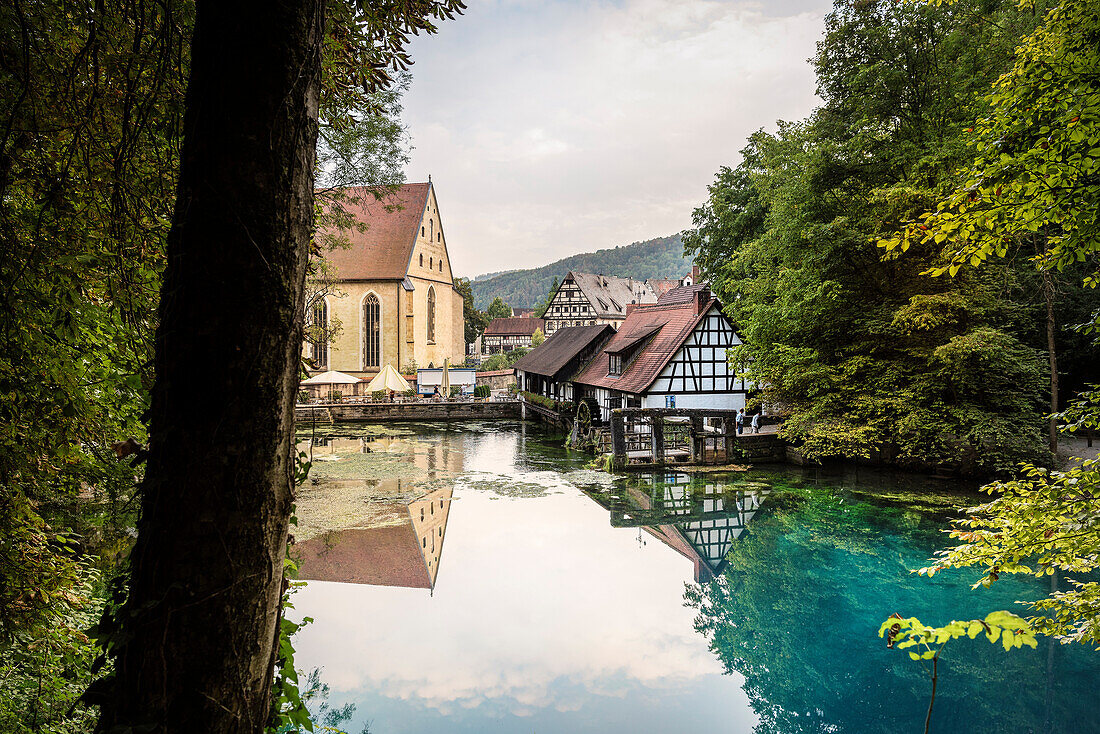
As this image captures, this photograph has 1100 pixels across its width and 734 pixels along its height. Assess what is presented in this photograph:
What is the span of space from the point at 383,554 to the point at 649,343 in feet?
46.9

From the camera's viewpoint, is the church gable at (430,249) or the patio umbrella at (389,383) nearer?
the patio umbrella at (389,383)

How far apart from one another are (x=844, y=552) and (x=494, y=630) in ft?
20.6

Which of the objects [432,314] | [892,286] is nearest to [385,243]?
[432,314]

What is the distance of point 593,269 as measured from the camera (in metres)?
150

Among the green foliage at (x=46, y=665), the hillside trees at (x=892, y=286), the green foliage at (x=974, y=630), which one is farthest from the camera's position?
the hillside trees at (x=892, y=286)

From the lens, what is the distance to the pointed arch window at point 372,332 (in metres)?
34.8

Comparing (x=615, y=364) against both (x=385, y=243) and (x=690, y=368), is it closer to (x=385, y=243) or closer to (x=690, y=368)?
(x=690, y=368)

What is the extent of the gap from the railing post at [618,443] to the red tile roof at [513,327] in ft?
167

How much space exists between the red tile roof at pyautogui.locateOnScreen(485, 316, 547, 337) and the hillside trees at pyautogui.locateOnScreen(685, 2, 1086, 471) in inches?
2072

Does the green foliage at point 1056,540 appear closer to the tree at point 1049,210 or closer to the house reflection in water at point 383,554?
the tree at point 1049,210

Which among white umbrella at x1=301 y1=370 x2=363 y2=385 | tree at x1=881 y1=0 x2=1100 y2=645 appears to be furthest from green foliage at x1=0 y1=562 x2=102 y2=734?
Answer: white umbrella at x1=301 y1=370 x2=363 y2=385

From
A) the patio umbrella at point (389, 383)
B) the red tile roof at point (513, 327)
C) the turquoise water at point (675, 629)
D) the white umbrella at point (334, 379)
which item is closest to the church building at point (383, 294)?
the white umbrella at point (334, 379)

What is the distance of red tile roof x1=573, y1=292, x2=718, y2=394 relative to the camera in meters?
19.3

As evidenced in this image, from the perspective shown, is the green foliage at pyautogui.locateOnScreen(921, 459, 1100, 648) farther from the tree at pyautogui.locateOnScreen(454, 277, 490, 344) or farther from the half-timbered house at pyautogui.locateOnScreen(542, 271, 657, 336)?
the half-timbered house at pyautogui.locateOnScreen(542, 271, 657, 336)
